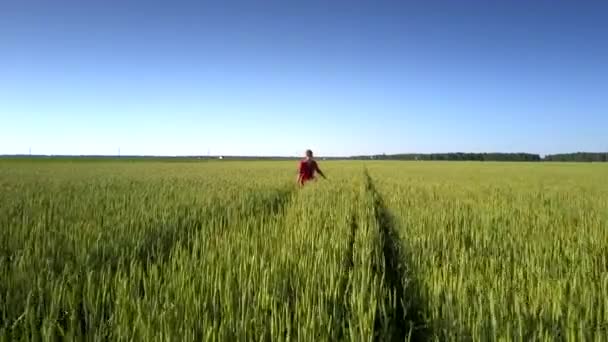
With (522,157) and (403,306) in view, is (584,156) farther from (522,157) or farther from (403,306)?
(403,306)

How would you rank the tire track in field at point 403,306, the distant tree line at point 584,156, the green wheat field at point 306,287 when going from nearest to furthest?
the green wheat field at point 306,287 < the tire track in field at point 403,306 < the distant tree line at point 584,156

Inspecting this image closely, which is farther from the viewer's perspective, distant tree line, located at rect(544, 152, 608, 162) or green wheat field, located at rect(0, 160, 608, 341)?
distant tree line, located at rect(544, 152, 608, 162)

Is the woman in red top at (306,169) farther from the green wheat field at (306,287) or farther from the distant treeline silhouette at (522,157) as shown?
the distant treeline silhouette at (522,157)

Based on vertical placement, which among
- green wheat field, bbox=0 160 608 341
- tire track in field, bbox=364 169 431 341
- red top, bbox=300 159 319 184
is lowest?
tire track in field, bbox=364 169 431 341

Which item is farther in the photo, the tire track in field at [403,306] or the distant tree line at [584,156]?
the distant tree line at [584,156]

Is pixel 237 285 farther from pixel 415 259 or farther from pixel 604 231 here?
pixel 604 231

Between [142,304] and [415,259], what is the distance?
2148 mm

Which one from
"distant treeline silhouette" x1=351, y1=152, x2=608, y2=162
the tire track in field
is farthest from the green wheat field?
"distant treeline silhouette" x1=351, y1=152, x2=608, y2=162

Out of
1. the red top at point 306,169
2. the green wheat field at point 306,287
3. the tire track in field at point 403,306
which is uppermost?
the red top at point 306,169

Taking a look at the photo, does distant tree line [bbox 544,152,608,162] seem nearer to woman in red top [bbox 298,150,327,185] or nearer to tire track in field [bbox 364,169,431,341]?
woman in red top [bbox 298,150,327,185]

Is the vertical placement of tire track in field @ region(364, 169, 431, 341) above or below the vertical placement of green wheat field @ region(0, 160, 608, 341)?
below

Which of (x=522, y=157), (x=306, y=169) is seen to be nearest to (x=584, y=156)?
(x=522, y=157)

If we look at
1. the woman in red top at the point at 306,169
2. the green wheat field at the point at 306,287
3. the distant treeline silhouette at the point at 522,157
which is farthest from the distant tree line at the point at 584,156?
the green wheat field at the point at 306,287

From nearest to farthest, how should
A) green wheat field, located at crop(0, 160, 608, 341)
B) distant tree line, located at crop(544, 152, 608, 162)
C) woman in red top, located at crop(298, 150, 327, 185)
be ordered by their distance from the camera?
green wheat field, located at crop(0, 160, 608, 341)
woman in red top, located at crop(298, 150, 327, 185)
distant tree line, located at crop(544, 152, 608, 162)
